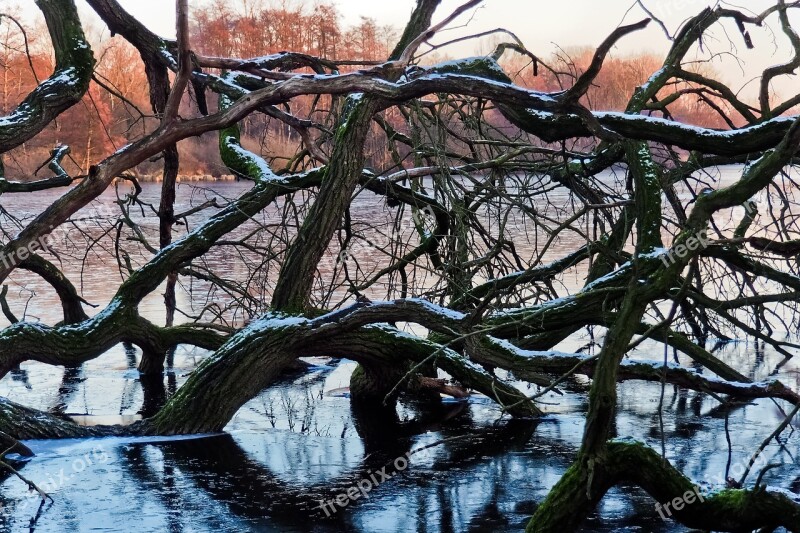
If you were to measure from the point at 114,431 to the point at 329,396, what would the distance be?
2.92m

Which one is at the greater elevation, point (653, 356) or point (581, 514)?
point (653, 356)

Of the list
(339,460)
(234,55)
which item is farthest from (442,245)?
(234,55)

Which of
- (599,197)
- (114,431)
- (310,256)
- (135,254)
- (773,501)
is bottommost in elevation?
(773,501)

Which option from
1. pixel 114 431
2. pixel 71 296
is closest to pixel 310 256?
pixel 114 431

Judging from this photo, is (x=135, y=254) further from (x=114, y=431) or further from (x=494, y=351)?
(x=494, y=351)

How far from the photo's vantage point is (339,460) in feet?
29.2

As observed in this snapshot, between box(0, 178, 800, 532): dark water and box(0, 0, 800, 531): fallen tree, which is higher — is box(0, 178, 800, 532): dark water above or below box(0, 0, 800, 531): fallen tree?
below

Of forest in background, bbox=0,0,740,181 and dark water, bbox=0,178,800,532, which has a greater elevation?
forest in background, bbox=0,0,740,181

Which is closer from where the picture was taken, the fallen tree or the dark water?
the fallen tree

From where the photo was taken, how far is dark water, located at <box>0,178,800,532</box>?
727cm

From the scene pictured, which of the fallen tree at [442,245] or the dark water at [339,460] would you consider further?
the dark water at [339,460]

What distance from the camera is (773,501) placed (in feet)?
18.4

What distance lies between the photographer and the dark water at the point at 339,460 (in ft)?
23.9

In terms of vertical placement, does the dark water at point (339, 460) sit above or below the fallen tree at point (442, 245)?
below
